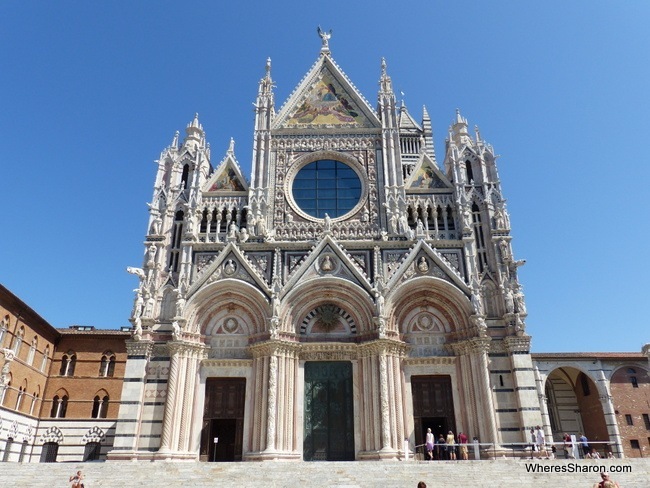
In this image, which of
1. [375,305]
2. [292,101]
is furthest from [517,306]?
[292,101]

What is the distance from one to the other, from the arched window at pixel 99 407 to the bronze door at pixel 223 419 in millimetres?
13035

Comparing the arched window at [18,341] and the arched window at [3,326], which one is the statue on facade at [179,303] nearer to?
the arched window at [3,326]

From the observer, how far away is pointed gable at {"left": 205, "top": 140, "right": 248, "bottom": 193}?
25359 mm

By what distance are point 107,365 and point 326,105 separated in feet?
68.1

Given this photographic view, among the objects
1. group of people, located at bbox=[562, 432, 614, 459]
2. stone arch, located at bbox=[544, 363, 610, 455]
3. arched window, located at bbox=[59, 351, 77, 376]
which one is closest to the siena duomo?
group of people, located at bbox=[562, 432, 614, 459]

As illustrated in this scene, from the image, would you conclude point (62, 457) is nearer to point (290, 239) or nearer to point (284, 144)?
point (290, 239)

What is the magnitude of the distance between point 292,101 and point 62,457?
79.4 ft

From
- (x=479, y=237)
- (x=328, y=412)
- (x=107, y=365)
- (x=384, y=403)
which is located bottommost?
(x=328, y=412)

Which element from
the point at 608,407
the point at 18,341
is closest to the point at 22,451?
the point at 18,341

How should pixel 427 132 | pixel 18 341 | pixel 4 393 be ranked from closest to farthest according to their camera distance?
pixel 4 393 < pixel 18 341 < pixel 427 132

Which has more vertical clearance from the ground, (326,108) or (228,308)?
(326,108)

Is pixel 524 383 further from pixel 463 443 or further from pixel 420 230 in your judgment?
pixel 420 230

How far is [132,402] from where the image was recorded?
2033cm

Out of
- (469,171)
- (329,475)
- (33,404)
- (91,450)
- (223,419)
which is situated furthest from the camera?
(91,450)
